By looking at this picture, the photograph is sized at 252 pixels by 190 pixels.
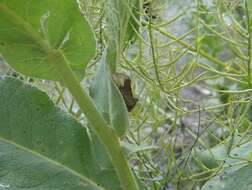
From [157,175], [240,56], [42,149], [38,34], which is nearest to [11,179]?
[42,149]

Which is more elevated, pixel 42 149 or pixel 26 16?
pixel 26 16

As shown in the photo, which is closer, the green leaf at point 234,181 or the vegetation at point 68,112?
the vegetation at point 68,112

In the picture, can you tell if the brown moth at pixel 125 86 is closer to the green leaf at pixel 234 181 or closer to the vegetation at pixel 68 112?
the vegetation at pixel 68 112

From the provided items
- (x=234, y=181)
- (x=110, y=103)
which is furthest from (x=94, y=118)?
(x=234, y=181)

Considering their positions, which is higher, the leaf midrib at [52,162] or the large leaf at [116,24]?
the large leaf at [116,24]

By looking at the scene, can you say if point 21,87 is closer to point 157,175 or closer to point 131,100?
point 131,100

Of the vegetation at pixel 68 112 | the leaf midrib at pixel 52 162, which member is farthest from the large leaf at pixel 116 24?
the leaf midrib at pixel 52 162

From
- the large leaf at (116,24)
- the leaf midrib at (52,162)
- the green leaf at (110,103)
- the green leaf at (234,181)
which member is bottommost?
the green leaf at (234,181)
